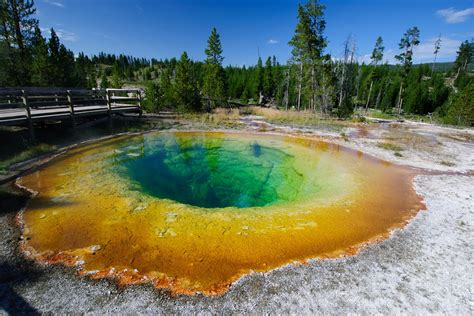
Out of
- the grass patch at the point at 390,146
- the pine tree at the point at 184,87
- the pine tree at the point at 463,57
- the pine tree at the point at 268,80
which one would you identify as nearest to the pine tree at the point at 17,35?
the pine tree at the point at 184,87

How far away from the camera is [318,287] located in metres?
3.27

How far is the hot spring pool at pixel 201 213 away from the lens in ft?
12.3

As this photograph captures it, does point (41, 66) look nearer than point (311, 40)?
Yes

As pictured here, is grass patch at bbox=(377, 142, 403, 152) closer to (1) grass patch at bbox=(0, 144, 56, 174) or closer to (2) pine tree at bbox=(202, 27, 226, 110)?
(1) grass patch at bbox=(0, 144, 56, 174)

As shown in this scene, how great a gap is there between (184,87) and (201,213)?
1927 centimetres

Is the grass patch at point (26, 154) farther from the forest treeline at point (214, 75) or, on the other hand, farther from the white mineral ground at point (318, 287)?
the forest treeline at point (214, 75)

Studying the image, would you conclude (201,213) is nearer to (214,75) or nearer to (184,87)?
(184,87)

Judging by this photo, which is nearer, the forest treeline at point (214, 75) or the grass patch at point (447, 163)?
the grass patch at point (447, 163)

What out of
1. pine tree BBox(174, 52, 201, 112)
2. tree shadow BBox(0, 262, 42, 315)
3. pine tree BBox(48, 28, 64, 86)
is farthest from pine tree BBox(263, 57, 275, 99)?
tree shadow BBox(0, 262, 42, 315)

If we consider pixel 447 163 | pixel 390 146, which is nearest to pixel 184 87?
pixel 390 146

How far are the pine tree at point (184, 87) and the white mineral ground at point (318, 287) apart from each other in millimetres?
19175

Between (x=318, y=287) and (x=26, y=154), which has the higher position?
(x=26, y=154)

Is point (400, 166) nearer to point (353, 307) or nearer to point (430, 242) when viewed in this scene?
point (430, 242)

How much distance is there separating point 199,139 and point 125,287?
1082 centimetres
